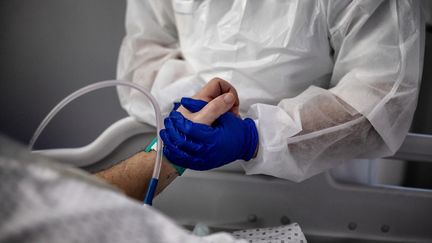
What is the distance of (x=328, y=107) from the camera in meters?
0.93

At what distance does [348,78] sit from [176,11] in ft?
1.63

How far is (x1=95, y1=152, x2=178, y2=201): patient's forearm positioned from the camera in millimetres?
916

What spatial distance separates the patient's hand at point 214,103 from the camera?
839mm

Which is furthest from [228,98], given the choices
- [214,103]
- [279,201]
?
[279,201]

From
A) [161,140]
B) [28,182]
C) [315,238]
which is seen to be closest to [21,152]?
[28,182]

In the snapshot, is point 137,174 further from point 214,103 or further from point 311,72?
point 311,72

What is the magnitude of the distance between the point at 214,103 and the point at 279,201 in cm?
42

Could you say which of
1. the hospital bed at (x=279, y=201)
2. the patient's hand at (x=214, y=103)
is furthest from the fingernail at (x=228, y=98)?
the hospital bed at (x=279, y=201)

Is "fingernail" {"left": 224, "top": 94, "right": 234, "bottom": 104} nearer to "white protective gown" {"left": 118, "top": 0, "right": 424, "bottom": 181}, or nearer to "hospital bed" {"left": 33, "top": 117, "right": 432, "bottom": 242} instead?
"white protective gown" {"left": 118, "top": 0, "right": 424, "bottom": 181}

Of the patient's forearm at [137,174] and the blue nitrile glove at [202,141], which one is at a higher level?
the blue nitrile glove at [202,141]

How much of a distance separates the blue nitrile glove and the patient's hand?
0.02 metres

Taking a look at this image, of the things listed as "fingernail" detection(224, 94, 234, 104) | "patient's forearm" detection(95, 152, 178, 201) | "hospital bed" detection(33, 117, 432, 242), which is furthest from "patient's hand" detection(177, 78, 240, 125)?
"hospital bed" detection(33, 117, 432, 242)

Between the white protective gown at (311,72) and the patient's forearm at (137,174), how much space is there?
0.17 meters

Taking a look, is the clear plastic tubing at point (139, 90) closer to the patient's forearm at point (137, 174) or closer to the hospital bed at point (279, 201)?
the patient's forearm at point (137, 174)
